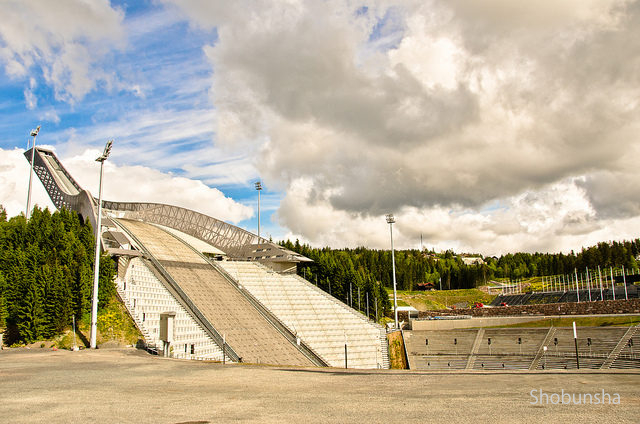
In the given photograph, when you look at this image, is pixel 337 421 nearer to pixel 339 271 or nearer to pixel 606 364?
pixel 606 364

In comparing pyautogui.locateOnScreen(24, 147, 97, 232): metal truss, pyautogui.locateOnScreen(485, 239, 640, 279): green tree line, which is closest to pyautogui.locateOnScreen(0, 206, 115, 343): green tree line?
pyautogui.locateOnScreen(24, 147, 97, 232): metal truss

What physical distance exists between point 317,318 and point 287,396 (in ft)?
115

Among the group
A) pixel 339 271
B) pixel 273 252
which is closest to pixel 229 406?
pixel 273 252

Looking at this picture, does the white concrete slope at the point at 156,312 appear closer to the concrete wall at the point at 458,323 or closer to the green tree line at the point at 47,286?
the green tree line at the point at 47,286

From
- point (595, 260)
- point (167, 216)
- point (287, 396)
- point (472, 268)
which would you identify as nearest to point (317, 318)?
point (287, 396)

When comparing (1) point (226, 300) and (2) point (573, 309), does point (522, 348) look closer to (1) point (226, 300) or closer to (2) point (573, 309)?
(2) point (573, 309)

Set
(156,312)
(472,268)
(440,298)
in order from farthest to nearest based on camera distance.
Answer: (472,268) → (440,298) → (156,312)

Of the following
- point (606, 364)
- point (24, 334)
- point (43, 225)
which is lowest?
point (606, 364)

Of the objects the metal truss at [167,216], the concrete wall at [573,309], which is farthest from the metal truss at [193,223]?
the concrete wall at [573,309]

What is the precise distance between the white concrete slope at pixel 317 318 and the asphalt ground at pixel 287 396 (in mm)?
24485

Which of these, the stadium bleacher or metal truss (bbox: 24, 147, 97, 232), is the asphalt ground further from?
metal truss (bbox: 24, 147, 97, 232)

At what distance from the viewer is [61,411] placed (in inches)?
381

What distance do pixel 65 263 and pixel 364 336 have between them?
93.2ft

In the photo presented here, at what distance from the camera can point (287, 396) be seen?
11.5m
